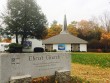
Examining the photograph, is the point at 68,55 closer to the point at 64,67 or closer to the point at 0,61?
the point at 64,67

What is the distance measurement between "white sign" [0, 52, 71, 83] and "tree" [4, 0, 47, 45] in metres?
42.2

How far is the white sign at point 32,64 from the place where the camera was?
317 inches

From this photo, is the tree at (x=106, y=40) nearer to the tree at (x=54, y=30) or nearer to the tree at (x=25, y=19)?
the tree at (x=54, y=30)

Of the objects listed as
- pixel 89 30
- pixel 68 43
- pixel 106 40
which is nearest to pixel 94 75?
pixel 68 43

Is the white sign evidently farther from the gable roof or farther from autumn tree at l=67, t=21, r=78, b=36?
autumn tree at l=67, t=21, r=78, b=36

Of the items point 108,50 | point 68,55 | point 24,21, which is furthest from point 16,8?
point 68,55

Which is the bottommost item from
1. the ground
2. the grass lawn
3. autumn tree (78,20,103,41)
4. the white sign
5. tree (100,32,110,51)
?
the ground

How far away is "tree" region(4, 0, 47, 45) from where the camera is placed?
52.2 m

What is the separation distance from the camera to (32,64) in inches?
352

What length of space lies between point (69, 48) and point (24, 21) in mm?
18095

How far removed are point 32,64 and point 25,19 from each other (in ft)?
147

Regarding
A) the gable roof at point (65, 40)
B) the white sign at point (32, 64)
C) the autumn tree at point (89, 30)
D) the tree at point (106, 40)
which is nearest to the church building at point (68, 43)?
the gable roof at point (65, 40)

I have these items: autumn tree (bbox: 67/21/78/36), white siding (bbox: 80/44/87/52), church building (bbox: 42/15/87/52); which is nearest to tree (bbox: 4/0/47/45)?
church building (bbox: 42/15/87/52)

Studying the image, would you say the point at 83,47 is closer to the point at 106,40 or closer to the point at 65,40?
the point at 65,40
